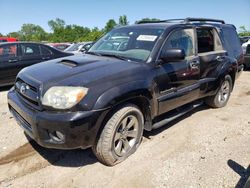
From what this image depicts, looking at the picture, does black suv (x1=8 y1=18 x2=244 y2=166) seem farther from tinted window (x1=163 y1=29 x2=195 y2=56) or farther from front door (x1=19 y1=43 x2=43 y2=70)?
front door (x1=19 y1=43 x2=43 y2=70)

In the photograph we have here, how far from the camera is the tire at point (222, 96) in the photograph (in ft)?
18.3

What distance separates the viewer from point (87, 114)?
2859 mm

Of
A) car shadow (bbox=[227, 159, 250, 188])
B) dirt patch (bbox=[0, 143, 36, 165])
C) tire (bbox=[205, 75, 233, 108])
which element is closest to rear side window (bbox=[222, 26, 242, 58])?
tire (bbox=[205, 75, 233, 108])

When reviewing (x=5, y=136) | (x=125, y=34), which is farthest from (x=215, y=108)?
(x=5, y=136)

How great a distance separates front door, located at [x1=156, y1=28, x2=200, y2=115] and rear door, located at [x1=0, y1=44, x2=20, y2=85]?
5387mm

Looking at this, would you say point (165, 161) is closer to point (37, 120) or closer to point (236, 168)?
point (236, 168)

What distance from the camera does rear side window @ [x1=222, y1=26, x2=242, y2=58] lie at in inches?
234

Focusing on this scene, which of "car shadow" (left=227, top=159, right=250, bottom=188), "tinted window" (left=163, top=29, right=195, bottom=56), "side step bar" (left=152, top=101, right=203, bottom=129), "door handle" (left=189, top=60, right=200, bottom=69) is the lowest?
"car shadow" (left=227, top=159, right=250, bottom=188)

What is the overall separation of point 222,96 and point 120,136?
3294 mm

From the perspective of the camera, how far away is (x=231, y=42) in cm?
625

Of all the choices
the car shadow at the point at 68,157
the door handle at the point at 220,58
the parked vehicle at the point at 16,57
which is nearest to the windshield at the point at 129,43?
the car shadow at the point at 68,157

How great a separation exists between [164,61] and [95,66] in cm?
104

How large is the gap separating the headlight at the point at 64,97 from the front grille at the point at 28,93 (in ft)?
0.57

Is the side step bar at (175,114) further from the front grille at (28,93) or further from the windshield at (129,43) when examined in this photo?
the front grille at (28,93)
